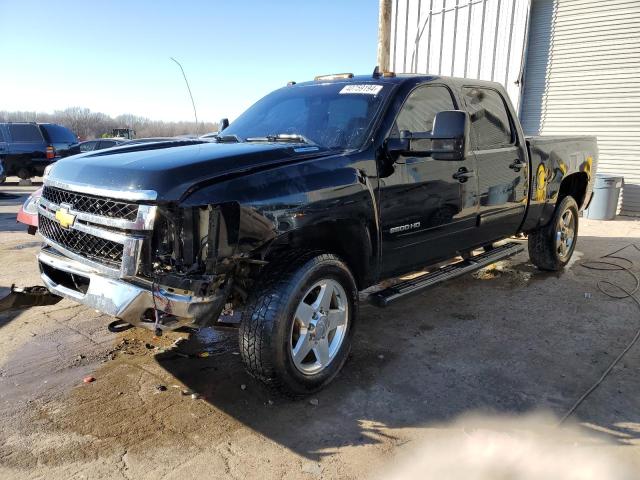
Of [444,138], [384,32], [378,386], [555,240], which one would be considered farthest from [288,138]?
[384,32]

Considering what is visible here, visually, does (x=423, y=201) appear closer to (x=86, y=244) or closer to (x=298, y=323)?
(x=298, y=323)

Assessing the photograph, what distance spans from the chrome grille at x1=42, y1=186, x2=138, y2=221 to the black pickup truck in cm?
1

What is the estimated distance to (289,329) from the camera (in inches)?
116

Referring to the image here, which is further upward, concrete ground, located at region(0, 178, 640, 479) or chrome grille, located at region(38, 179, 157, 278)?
chrome grille, located at region(38, 179, 157, 278)

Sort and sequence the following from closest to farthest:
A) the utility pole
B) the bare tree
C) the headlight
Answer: the headlight < the utility pole < the bare tree

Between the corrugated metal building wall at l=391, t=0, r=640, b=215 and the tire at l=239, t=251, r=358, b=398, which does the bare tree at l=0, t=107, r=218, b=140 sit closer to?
the corrugated metal building wall at l=391, t=0, r=640, b=215

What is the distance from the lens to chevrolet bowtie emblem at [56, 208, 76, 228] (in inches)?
121

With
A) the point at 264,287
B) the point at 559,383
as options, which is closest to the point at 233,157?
the point at 264,287

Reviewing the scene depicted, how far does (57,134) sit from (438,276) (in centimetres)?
1565

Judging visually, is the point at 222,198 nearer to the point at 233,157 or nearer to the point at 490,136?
the point at 233,157

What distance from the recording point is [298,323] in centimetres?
311

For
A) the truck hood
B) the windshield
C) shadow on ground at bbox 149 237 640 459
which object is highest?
the windshield

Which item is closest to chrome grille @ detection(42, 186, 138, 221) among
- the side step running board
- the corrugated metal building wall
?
the side step running board

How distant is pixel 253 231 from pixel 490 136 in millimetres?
2862
